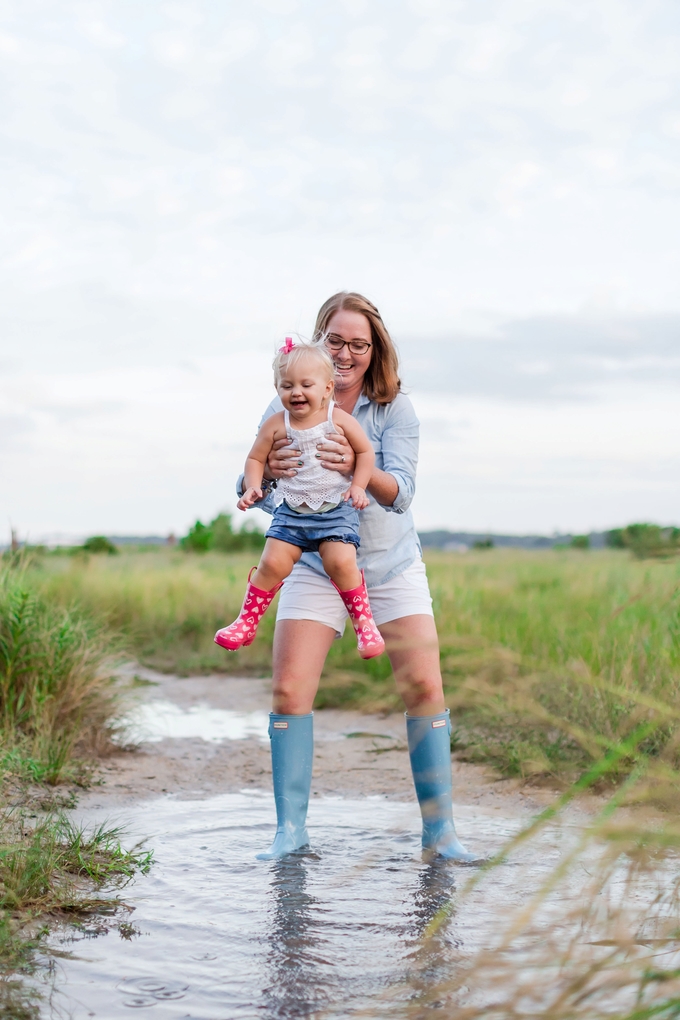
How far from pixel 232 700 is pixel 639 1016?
7.11m

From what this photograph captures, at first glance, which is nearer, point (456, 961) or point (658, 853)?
point (658, 853)

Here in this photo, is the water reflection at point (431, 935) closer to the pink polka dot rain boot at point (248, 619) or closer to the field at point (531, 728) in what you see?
the field at point (531, 728)

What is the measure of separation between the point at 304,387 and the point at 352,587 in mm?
815

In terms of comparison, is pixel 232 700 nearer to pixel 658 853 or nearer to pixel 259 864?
pixel 259 864

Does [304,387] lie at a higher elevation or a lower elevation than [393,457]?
higher

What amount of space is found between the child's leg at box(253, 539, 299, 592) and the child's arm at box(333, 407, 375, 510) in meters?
0.32

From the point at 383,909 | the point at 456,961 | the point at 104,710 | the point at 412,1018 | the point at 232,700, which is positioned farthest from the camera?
the point at 232,700

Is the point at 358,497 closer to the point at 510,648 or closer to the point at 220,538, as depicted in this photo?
the point at 510,648

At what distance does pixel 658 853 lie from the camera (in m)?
2.00

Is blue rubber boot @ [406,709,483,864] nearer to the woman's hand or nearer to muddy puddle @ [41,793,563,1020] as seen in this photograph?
muddy puddle @ [41,793,563,1020]

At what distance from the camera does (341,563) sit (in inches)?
156

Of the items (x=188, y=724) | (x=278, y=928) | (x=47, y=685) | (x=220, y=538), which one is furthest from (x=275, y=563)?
(x=220, y=538)

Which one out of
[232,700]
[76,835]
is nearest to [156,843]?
[76,835]

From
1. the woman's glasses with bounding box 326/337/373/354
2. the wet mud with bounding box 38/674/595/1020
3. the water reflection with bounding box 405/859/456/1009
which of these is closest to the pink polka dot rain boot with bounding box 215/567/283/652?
the wet mud with bounding box 38/674/595/1020
